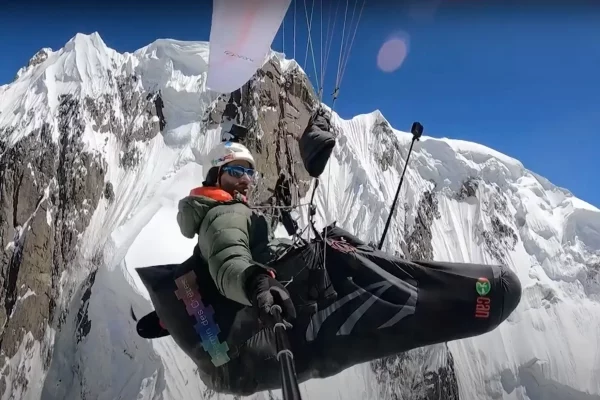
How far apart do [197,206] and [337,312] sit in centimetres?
121

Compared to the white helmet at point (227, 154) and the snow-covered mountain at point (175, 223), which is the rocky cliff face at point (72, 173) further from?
the white helmet at point (227, 154)

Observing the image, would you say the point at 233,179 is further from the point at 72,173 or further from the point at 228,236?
the point at 72,173

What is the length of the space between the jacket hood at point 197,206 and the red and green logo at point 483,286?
1.80m

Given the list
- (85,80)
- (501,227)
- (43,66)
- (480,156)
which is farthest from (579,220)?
(43,66)

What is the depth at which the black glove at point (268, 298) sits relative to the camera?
2.28 metres

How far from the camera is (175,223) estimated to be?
95.5 ft

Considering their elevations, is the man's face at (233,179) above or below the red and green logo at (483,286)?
above

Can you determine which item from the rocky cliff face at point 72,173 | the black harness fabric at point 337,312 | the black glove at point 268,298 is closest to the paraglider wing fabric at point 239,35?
the black harness fabric at point 337,312

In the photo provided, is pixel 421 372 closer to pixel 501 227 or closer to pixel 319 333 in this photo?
pixel 501 227

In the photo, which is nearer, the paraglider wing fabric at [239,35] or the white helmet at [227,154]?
the white helmet at [227,154]

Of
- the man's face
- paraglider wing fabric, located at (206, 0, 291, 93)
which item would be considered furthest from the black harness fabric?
paraglider wing fabric, located at (206, 0, 291, 93)

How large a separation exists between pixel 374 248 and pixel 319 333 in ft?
2.70

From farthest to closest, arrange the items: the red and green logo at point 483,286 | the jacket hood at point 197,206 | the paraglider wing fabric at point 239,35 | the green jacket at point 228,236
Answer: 1. the paraglider wing fabric at point 239,35
2. the red and green logo at point 483,286
3. the jacket hood at point 197,206
4. the green jacket at point 228,236

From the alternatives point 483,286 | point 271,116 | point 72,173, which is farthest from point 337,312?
point 72,173
